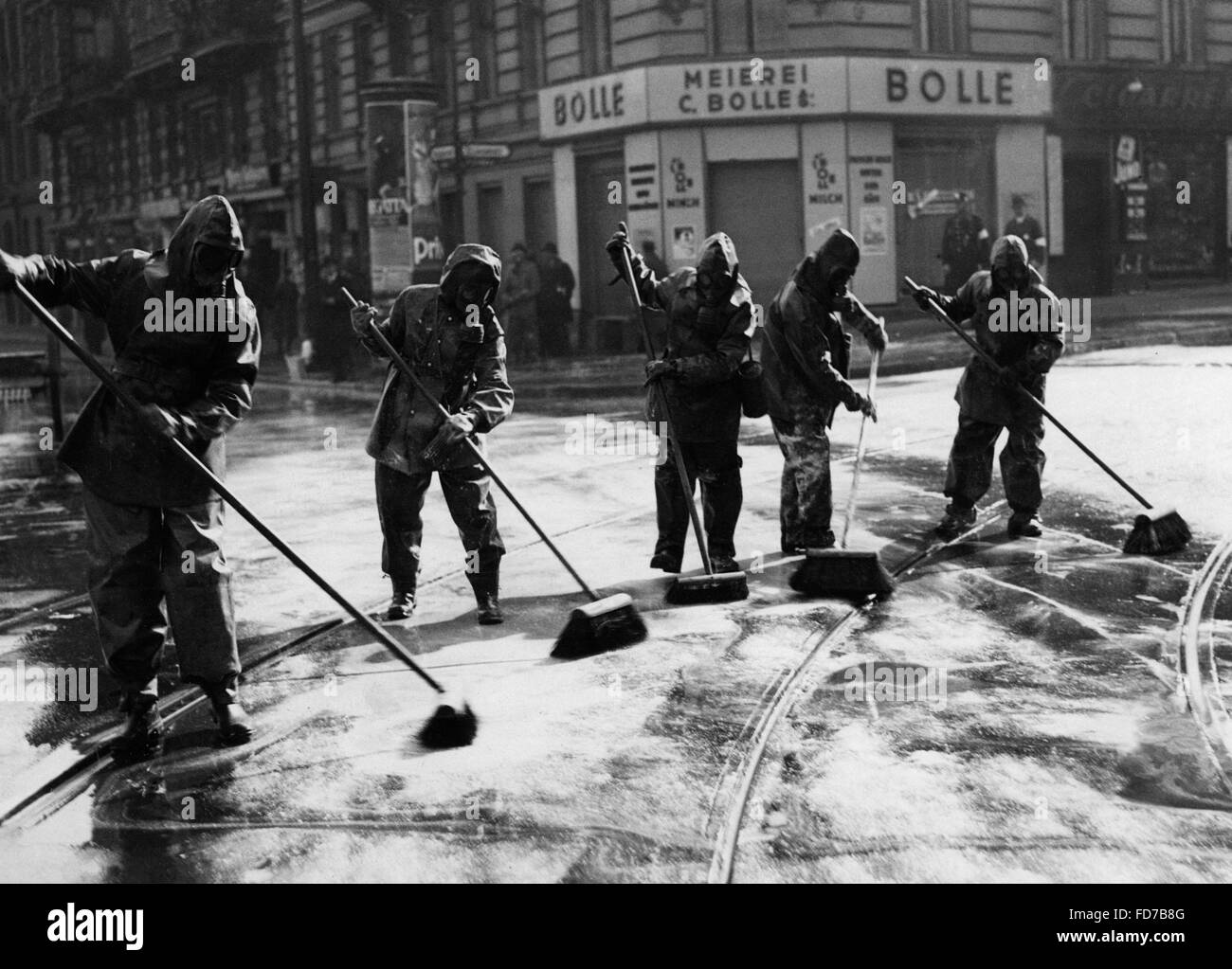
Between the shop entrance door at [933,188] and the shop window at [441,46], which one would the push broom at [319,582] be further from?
the shop window at [441,46]

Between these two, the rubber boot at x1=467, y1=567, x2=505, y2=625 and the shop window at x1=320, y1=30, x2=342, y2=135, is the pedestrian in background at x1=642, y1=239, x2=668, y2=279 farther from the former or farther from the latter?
the rubber boot at x1=467, y1=567, x2=505, y2=625

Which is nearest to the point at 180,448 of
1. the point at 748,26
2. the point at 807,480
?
the point at 807,480

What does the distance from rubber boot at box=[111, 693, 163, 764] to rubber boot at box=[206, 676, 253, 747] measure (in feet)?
0.64

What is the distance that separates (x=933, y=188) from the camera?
85.8ft

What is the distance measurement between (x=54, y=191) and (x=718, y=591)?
46295 mm

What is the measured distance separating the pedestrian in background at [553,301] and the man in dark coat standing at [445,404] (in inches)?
639

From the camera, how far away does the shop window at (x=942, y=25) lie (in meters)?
25.5

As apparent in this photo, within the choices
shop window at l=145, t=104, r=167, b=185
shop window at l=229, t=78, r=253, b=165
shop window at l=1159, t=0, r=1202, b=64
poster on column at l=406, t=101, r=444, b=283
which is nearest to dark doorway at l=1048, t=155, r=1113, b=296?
shop window at l=1159, t=0, r=1202, b=64

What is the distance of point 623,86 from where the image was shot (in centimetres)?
2536

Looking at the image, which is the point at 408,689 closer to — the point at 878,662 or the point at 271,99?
the point at 878,662

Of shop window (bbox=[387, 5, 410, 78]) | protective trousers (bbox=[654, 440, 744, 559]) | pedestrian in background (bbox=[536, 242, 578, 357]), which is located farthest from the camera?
shop window (bbox=[387, 5, 410, 78])

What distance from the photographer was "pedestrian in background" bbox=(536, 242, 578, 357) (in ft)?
77.6

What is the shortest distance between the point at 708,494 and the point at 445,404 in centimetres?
158

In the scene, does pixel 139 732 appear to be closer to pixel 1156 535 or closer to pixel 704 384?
pixel 704 384
